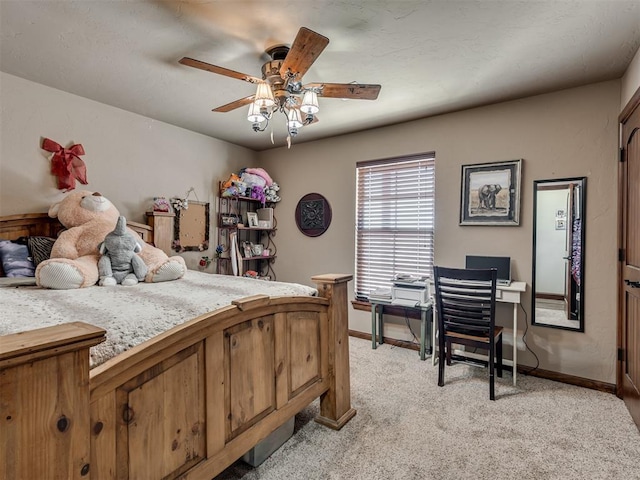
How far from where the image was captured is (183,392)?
1.22 m

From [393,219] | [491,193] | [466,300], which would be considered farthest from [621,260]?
[393,219]

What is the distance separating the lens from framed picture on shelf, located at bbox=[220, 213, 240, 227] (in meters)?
3.99

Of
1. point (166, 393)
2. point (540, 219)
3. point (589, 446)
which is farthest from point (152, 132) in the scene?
point (589, 446)

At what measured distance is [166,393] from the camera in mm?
1162

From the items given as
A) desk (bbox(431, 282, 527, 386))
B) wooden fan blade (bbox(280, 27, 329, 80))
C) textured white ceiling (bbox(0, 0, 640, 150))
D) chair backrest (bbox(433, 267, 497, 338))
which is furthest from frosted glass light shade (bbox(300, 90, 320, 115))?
desk (bbox(431, 282, 527, 386))

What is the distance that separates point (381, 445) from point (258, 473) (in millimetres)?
682

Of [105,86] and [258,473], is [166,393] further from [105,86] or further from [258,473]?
[105,86]

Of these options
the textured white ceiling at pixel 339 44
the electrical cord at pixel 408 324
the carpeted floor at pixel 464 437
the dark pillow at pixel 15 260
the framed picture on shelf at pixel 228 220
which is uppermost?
the textured white ceiling at pixel 339 44

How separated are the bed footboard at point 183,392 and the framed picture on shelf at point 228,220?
2.30m

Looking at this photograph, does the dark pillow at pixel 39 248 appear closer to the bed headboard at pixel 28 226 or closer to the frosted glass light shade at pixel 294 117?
the bed headboard at pixel 28 226

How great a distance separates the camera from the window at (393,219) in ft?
11.2

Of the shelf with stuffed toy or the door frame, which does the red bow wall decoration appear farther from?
the door frame

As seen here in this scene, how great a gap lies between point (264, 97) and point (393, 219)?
216 cm

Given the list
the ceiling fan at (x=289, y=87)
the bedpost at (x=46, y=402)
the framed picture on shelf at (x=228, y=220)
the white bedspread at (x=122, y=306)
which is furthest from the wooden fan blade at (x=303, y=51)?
the framed picture on shelf at (x=228, y=220)
